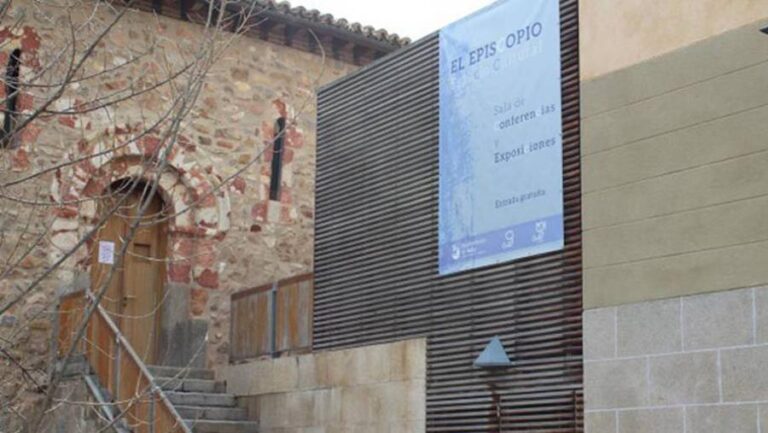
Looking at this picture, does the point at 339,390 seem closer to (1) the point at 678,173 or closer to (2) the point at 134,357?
(2) the point at 134,357

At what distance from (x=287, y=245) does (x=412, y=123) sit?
539cm

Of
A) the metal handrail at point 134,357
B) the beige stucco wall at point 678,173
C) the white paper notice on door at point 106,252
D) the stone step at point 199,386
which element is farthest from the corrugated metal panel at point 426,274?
the white paper notice on door at point 106,252

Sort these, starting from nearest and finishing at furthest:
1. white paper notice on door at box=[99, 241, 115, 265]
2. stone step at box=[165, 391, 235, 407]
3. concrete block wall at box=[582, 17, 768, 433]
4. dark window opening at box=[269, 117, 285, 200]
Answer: concrete block wall at box=[582, 17, 768, 433]
stone step at box=[165, 391, 235, 407]
white paper notice on door at box=[99, 241, 115, 265]
dark window opening at box=[269, 117, 285, 200]

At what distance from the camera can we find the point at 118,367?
1359 centimetres

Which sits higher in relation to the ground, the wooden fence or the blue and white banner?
the blue and white banner

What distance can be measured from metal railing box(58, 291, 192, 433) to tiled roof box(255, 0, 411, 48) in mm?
4653

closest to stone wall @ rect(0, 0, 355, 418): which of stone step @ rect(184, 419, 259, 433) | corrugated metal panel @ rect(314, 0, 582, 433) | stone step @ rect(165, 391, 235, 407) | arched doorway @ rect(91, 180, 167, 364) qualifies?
arched doorway @ rect(91, 180, 167, 364)

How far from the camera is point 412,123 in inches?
493

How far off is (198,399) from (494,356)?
4991 mm

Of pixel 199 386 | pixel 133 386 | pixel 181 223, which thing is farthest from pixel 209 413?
pixel 181 223

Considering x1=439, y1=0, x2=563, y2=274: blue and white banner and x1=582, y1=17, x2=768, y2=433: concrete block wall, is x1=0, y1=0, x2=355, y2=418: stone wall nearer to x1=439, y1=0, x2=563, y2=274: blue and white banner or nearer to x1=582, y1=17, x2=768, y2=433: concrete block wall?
x1=439, y1=0, x2=563, y2=274: blue and white banner

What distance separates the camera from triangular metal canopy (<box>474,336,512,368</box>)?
1078cm

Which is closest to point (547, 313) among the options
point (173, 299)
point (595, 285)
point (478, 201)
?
point (595, 285)

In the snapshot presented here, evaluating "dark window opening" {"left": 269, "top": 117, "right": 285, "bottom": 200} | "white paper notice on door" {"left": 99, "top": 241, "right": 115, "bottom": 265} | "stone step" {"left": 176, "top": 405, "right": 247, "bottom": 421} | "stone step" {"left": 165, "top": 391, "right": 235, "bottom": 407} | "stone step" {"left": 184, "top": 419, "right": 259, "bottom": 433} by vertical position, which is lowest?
"stone step" {"left": 184, "top": 419, "right": 259, "bottom": 433}
